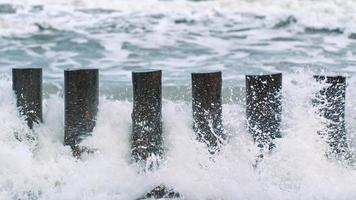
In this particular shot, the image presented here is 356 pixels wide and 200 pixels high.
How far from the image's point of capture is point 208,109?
15.3 ft

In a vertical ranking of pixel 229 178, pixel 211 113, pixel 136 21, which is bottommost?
pixel 229 178

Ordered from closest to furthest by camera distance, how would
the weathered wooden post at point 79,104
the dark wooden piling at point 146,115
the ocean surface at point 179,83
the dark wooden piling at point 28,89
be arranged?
the ocean surface at point 179,83 < the dark wooden piling at point 146,115 < the weathered wooden post at point 79,104 < the dark wooden piling at point 28,89

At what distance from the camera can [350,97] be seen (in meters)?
5.27

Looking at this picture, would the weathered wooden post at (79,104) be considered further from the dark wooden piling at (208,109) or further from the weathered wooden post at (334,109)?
the weathered wooden post at (334,109)

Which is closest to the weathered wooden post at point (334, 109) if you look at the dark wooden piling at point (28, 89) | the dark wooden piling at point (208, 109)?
the dark wooden piling at point (208, 109)

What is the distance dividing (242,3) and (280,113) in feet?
45.1

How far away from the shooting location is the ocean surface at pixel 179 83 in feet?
14.4

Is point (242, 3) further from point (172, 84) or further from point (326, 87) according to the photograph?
point (326, 87)

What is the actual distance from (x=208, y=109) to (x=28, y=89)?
1355 mm

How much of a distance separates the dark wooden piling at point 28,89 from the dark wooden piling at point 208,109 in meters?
1.19

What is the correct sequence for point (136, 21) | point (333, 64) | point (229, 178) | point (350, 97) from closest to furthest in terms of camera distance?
1. point (229, 178)
2. point (350, 97)
3. point (333, 64)
4. point (136, 21)

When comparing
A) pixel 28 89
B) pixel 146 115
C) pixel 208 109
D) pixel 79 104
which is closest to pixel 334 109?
pixel 208 109

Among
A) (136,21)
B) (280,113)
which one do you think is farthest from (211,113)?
(136,21)

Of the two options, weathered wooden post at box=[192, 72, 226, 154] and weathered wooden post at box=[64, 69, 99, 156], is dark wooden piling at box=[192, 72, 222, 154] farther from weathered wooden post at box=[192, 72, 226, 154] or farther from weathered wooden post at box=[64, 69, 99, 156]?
weathered wooden post at box=[64, 69, 99, 156]
